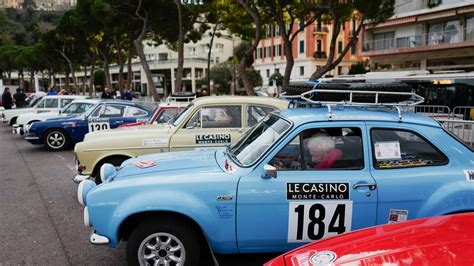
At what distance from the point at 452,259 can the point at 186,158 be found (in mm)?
2801

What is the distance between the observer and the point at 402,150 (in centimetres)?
381

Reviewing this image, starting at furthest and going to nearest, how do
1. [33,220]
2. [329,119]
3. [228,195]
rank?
1. [33,220]
2. [329,119]
3. [228,195]

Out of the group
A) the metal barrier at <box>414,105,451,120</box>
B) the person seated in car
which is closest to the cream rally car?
the person seated in car

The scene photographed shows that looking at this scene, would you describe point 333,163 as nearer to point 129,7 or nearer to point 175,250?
point 175,250

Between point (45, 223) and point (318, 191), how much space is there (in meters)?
3.97

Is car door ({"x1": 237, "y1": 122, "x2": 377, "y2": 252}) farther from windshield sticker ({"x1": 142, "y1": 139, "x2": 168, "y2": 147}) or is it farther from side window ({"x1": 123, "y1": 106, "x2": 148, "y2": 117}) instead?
side window ({"x1": 123, "y1": 106, "x2": 148, "y2": 117})

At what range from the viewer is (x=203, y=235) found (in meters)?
3.78

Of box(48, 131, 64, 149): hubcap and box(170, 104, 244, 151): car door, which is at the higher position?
box(170, 104, 244, 151): car door

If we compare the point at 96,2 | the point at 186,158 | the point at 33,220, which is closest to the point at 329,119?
the point at 186,158

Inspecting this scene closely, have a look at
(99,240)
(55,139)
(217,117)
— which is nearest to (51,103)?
(55,139)

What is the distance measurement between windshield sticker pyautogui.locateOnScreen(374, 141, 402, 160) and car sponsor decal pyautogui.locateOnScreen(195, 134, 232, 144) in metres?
3.22

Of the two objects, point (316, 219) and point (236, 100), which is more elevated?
point (236, 100)

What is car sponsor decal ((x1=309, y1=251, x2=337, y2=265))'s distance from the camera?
229 cm

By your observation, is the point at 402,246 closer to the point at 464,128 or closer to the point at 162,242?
the point at 162,242
